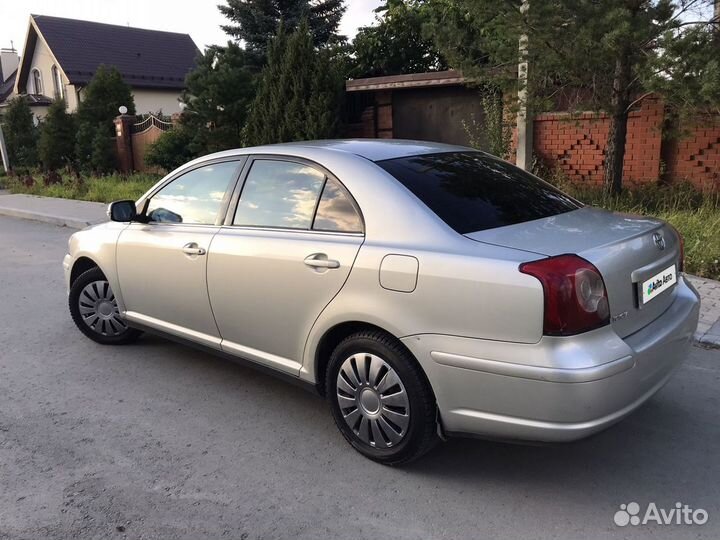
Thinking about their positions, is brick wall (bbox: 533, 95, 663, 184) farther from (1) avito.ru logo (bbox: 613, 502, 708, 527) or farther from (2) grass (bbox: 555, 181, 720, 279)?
(1) avito.ru logo (bbox: 613, 502, 708, 527)

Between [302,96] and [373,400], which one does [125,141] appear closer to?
[302,96]

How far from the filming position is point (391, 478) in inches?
120

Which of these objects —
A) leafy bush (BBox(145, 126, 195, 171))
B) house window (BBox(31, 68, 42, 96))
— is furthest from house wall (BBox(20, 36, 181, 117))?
leafy bush (BBox(145, 126, 195, 171))

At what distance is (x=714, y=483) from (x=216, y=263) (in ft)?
9.36

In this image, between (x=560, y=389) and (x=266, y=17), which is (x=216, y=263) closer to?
(x=560, y=389)

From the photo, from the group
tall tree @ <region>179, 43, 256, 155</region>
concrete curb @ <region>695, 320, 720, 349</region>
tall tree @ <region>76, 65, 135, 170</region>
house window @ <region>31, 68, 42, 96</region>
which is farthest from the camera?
house window @ <region>31, 68, 42, 96</region>

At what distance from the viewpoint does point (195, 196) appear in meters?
4.15

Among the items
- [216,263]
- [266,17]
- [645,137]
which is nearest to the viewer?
[216,263]

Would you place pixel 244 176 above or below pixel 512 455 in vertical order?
above

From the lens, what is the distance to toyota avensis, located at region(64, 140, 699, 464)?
2559 mm

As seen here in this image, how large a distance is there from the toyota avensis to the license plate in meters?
0.01

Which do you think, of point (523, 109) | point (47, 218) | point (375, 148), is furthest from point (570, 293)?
point (47, 218)

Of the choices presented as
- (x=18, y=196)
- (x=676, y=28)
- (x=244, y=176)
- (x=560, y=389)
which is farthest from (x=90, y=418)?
(x=18, y=196)

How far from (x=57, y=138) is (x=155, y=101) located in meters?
13.2
